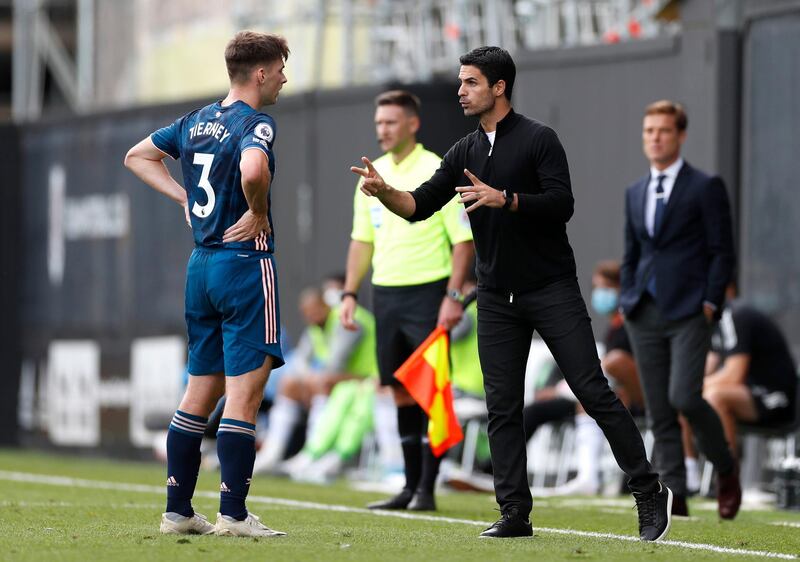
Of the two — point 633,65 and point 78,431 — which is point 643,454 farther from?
point 78,431

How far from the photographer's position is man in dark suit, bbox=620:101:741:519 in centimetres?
970

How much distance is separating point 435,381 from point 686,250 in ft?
5.05

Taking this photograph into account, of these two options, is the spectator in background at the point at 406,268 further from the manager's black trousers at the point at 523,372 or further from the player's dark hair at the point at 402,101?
the manager's black trousers at the point at 523,372

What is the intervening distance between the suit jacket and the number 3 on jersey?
10.1 ft

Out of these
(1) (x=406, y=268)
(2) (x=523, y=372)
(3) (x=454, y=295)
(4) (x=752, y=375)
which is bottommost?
(4) (x=752, y=375)

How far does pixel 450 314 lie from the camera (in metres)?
9.81

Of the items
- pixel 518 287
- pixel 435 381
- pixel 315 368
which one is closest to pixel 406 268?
pixel 435 381

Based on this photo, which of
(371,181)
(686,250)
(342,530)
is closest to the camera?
(371,181)

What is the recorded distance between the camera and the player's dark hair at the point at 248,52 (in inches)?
300

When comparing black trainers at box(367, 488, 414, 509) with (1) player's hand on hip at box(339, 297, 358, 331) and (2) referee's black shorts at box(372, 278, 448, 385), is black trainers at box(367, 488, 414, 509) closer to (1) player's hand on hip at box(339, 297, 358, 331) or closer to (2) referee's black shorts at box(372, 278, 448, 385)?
(2) referee's black shorts at box(372, 278, 448, 385)

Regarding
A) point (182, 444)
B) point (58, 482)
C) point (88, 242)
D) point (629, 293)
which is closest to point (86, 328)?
point (88, 242)

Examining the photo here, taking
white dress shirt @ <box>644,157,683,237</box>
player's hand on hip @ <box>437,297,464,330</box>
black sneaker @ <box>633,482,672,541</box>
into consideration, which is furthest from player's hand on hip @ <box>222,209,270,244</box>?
white dress shirt @ <box>644,157,683,237</box>

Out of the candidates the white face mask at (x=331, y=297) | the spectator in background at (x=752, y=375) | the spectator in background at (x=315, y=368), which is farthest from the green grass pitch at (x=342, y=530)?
→ the white face mask at (x=331, y=297)

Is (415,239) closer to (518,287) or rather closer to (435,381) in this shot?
(435,381)
